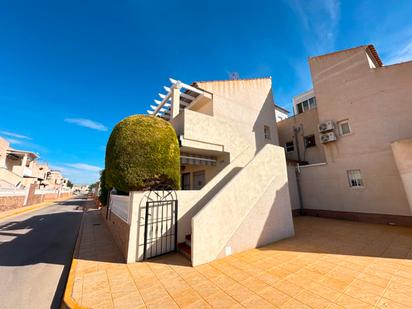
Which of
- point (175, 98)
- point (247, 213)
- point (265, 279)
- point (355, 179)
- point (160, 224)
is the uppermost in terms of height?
point (175, 98)

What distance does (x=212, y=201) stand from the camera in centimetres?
523

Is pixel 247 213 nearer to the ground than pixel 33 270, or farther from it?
farther from it

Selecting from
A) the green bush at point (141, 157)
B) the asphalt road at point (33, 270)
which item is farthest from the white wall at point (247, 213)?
the asphalt road at point (33, 270)

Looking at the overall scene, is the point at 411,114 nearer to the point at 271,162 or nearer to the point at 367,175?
the point at 367,175

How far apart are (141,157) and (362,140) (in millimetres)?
12907

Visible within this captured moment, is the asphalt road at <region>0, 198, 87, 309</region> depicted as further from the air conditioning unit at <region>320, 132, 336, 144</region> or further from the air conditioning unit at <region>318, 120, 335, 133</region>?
the air conditioning unit at <region>318, 120, 335, 133</region>

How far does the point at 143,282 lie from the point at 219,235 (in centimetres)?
237

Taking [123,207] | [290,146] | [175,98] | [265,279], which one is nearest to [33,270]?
[123,207]

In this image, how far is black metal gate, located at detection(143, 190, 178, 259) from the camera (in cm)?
536

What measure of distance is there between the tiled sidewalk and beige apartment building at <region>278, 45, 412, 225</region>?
4073 mm

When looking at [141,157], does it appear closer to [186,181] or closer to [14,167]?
[186,181]

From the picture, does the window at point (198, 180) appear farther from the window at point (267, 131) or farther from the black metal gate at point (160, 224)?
the window at point (267, 131)

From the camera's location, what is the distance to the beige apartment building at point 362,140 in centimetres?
893

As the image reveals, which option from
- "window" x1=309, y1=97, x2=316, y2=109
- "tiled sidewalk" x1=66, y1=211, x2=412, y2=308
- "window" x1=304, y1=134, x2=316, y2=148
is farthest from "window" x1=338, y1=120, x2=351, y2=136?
"window" x1=309, y1=97, x2=316, y2=109
